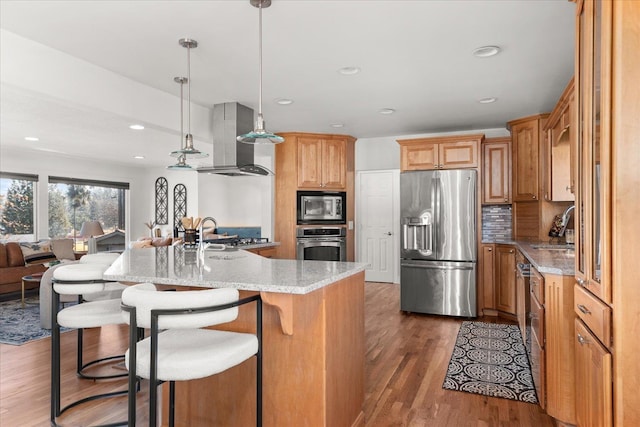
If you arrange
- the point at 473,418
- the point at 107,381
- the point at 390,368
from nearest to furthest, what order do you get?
the point at 473,418, the point at 107,381, the point at 390,368

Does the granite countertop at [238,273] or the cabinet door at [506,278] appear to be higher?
the granite countertop at [238,273]

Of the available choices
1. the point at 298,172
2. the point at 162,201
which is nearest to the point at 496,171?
the point at 298,172

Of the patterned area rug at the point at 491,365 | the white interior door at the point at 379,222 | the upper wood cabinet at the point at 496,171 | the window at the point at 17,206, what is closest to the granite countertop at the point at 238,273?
the patterned area rug at the point at 491,365

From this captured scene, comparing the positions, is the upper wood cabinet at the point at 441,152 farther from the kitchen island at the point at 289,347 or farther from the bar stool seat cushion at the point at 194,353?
the bar stool seat cushion at the point at 194,353

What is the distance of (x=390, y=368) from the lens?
324cm

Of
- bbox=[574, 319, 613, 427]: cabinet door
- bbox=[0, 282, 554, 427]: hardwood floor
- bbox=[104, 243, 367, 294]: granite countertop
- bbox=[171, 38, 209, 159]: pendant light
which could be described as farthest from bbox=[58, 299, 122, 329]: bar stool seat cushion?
bbox=[574, 319, 613, 427]: cabinet door

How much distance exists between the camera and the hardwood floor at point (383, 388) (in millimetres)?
2463

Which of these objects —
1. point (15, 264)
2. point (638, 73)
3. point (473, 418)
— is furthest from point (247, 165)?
point (15, 264)

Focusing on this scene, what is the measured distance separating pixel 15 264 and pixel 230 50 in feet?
17.2

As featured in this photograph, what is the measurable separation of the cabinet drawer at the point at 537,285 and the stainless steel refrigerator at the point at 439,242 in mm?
1945

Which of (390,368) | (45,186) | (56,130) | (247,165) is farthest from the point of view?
(45,186)

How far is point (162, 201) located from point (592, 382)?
9807 mm

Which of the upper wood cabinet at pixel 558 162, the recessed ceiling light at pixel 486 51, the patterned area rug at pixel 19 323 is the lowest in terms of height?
the patterned area rug at pixel 19 323

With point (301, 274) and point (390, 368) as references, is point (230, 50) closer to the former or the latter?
point (301, 274)
